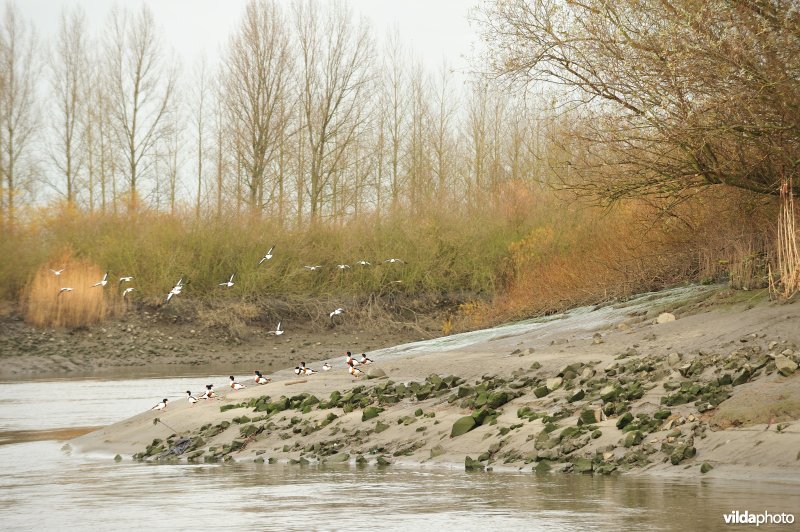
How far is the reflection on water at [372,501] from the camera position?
8945mm

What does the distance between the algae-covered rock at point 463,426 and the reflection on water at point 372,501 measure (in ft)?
3.26

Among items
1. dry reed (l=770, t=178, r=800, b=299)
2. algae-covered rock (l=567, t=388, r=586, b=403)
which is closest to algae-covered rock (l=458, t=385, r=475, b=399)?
algae-covered rock (l=567, t=388, r=586, b=403)

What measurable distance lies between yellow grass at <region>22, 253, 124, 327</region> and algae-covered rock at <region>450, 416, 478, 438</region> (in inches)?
1122

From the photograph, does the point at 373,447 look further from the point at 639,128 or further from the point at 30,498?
the point at 639,128

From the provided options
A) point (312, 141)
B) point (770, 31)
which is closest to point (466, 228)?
point (312, 141)

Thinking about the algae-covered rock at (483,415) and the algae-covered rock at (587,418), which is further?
the algae-covered rock at (483,415)

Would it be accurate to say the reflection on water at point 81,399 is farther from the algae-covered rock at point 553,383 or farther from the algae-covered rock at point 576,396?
the algae-covered rock at point 576,396

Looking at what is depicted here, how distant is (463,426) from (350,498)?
2928 mm

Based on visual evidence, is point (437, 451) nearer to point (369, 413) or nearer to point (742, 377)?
point (369, 413)

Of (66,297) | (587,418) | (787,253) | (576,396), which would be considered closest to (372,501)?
(587,418)

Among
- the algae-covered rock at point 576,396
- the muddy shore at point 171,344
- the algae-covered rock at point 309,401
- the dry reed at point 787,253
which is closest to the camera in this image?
the algae-covered rock at point 576,396

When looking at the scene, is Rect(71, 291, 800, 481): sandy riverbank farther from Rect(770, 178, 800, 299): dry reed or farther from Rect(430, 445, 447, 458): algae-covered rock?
Rect(770, 178, 800, 299): dry reed

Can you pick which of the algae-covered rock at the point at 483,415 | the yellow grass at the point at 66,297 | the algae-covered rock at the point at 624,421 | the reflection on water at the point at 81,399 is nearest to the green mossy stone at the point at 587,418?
the algae-covered rock at the point at 624,421

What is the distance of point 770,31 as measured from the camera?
52.4ft
